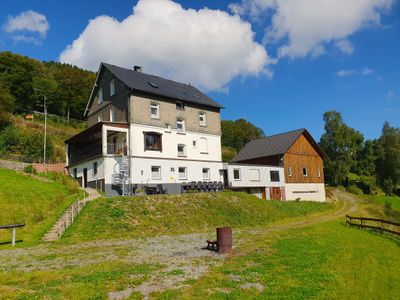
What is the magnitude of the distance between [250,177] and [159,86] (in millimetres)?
14884

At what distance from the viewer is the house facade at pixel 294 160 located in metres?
44.1

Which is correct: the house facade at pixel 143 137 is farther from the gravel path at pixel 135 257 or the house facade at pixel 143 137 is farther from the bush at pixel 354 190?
the bush at pixel 354 190

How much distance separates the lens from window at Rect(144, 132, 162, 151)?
3422 centimetres

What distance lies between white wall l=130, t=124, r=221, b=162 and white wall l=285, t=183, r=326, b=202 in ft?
36.4

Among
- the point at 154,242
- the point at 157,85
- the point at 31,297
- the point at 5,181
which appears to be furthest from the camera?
the point at 157,85

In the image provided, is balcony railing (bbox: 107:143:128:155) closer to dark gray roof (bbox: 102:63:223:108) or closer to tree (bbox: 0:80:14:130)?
dark gray roof (bbox: 102:63:223:108)

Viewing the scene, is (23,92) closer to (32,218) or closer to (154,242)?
(32,218)

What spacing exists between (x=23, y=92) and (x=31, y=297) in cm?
7402

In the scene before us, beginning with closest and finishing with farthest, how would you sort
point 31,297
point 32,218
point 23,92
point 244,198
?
1. point 31,297
2. point 32,218
3. point 244,198
4. point 23,92

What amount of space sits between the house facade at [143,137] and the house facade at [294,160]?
8894 millimetres

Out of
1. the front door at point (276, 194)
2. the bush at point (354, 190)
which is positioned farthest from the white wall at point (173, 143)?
the bush at point (354, 190)

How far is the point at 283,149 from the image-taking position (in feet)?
147

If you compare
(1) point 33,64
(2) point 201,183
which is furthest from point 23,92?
(2) point 201,183

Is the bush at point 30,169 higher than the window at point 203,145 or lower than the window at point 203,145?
lower
